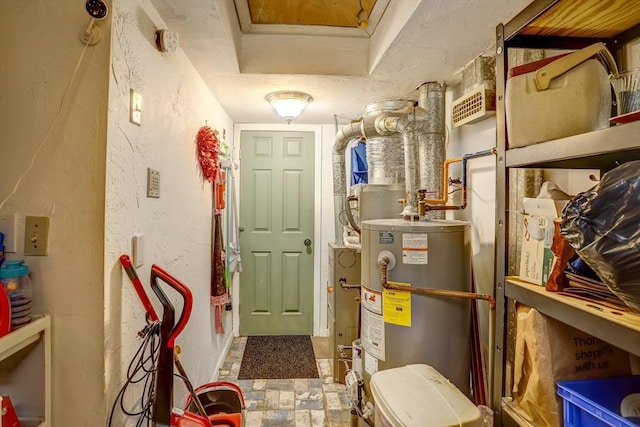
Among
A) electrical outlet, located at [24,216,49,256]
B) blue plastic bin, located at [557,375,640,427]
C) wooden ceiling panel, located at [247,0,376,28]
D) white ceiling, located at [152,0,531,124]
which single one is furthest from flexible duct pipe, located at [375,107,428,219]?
electrical outlet, located at [24,216,49,256]

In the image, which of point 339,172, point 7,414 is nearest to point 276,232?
point 339,172

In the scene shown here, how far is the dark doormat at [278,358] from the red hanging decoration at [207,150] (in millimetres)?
1625

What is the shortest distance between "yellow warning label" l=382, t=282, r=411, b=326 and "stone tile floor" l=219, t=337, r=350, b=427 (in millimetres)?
975

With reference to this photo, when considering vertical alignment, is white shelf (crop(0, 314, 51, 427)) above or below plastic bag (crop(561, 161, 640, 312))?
below

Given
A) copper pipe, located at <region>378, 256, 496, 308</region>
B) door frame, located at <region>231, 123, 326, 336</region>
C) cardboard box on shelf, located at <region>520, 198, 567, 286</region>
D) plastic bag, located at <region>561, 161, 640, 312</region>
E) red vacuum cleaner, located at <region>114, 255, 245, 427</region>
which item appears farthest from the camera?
door frame, located at <region>231, 123, 326, 336</region>

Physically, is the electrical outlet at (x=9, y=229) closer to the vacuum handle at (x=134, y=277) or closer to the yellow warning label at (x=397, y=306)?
the vacuum handle at (x=134, y=277)

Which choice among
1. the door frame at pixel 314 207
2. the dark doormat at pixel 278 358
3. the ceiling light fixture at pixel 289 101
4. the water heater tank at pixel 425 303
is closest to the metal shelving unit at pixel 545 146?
the water heater tank at pixel 425 303

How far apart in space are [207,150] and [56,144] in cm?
111

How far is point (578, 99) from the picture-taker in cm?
76

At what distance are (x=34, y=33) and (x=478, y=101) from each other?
1841 millimetres

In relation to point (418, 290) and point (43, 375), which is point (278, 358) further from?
point (43, 375)

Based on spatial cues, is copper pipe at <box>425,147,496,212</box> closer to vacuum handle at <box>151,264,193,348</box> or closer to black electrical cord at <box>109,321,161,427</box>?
vacuum handle at <box>151,264,193,348</box>

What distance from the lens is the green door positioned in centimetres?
341

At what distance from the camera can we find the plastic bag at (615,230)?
0.57 meters
